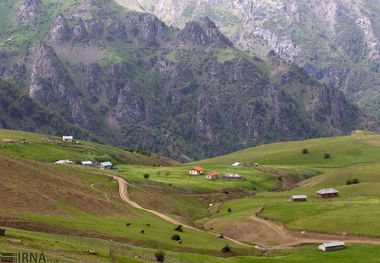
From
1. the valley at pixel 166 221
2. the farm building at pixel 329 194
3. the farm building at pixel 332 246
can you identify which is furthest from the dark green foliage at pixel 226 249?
the farm building at pixel 329 194

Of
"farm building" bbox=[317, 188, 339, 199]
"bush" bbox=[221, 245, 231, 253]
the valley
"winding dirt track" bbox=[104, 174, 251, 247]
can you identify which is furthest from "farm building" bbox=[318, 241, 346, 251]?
"farm building" bbox=[317, 188, 339, 199]

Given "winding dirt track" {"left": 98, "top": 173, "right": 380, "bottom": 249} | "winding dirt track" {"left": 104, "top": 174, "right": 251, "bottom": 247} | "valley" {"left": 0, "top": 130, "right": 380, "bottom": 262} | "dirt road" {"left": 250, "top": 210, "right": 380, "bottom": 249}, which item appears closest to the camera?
"valley" {"left": 0, "top": 130, "right": 380, "bottom": 262}

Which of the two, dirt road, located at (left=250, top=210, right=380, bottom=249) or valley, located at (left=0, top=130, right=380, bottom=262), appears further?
dirt road, located at (left=250, top=210, right=380, bottom=249)

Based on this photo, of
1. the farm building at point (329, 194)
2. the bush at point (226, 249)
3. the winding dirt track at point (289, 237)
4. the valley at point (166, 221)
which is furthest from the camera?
the farm building at point (329, 194)

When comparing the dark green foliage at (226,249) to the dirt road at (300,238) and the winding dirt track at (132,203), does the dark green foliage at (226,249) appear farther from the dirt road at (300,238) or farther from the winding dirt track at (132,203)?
the winding dirt track at (132,203)

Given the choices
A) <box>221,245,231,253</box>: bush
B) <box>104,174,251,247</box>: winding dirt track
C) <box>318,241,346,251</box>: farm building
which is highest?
<box>104,174,251,247</box>: winding dirt track

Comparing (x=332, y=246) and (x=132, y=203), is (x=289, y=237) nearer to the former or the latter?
(x=332, y=246)

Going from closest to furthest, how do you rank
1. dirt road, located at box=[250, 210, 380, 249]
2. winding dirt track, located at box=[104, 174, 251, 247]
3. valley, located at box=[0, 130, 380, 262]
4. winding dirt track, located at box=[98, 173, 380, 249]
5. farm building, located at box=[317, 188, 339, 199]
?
valley, located at box=[0, 130, 380, 262]
dirt road, located at box=[250, 210, 380, 249]
winding dirt track, located at box=[98, 173, 380, 249]
winding dirt track, located at box=[104, 174, 251, 247]
farm building, located at box=[317, 188, 339, 199]

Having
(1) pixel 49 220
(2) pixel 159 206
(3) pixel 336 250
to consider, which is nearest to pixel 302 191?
(2) pixel 159 206

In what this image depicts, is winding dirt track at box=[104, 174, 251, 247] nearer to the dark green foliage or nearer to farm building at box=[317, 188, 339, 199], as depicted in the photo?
the dark green foliage

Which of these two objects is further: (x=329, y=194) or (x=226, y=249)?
(x=329, y=194)

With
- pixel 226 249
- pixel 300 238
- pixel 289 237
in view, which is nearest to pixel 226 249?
pixel 226 249

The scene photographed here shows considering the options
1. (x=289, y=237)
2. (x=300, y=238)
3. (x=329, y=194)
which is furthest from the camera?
(x=329, y=194)

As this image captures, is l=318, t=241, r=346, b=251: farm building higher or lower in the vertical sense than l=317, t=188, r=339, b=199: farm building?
lower
